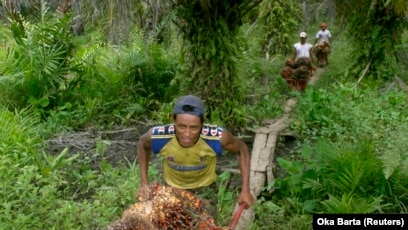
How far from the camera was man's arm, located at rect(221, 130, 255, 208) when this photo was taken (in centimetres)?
343

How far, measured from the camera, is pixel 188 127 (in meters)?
3.22

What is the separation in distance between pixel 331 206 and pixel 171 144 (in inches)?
64.4

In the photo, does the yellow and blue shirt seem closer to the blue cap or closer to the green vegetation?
the blue cap

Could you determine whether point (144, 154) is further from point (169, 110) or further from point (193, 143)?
point (169, 110)

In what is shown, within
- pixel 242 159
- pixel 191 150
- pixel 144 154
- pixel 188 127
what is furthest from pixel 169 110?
pixel 188 127

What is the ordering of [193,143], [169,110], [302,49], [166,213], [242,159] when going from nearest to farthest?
[166,213]
[193,143]
[242,159]
[169,110]
[302,49]

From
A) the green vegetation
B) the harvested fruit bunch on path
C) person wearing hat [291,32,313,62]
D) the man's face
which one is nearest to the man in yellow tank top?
the man's face

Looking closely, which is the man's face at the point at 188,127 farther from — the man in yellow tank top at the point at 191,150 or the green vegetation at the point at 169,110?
the green vegetation at the point at 169,110

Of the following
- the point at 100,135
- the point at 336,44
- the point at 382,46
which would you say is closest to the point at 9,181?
the point at 100,135

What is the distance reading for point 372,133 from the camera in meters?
6.38

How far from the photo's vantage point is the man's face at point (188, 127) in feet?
10.5

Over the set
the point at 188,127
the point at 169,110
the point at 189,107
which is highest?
the point at 169,110

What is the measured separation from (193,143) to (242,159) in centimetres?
43

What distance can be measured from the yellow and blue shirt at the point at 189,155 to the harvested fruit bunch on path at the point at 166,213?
0.50 m
